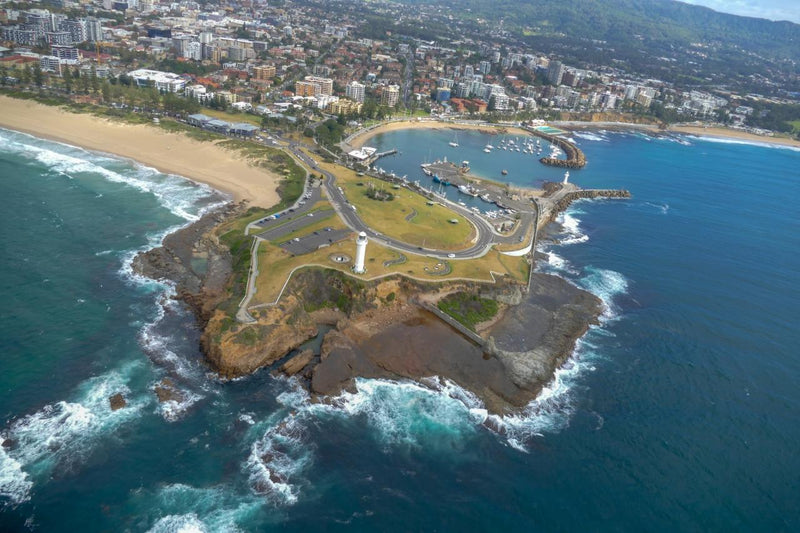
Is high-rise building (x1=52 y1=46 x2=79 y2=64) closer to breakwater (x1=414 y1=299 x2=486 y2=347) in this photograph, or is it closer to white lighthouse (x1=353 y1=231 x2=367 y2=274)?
white lighthouse (x1=353 y1=231 x2=367 y2=274)

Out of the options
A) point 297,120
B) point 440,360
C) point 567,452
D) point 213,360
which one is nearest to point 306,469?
point 213,360

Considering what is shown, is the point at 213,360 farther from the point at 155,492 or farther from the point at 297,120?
the point at 297,120

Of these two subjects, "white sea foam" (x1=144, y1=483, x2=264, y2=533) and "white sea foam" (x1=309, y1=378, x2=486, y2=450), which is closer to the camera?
"white sea foam" (x1=144, y1=483, x2=264, y2=533)

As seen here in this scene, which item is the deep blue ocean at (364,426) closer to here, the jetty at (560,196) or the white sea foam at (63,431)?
the white sea foam at (63,431)

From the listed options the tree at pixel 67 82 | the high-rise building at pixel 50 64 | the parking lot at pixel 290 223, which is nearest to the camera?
the parking lot at pixel 290 223

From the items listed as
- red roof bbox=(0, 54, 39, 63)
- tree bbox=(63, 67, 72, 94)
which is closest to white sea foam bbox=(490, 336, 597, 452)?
tree bbox=(63, 67, 72, 94)

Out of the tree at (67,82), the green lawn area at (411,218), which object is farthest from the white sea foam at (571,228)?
the tree at (67,82)

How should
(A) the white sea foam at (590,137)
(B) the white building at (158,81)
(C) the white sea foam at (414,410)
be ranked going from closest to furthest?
(C) the white sea foam at (414,410)
(B) the white building at (158,81)
(A) the white sea foam at (590,137)
